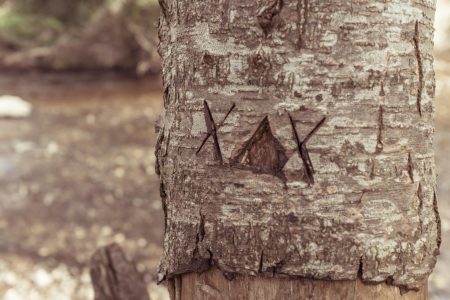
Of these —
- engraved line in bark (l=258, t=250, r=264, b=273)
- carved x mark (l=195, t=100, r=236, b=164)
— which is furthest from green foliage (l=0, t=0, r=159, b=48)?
engraved line in bark (l=258, t=250, r=264, b=273)

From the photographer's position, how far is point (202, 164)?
144cm

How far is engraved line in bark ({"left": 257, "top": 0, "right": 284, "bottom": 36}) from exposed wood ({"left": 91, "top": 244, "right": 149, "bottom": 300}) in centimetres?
157

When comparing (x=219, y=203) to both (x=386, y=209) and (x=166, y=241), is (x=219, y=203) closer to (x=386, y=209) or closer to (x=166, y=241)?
(x=166, y=241)

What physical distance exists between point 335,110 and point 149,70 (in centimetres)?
815

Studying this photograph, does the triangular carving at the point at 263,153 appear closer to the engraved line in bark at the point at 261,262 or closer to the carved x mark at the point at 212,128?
the carved x mark at the point at 212,128

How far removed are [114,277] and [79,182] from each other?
4717 millimetres

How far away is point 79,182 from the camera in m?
7.21

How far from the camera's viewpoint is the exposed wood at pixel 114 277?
103 inches

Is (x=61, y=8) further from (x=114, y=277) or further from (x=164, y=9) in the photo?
(x=164, y=9)

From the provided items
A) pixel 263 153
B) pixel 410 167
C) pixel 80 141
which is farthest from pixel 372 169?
pixel 80 141

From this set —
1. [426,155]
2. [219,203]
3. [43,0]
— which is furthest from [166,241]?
[43,0]

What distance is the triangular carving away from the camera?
1.37 m

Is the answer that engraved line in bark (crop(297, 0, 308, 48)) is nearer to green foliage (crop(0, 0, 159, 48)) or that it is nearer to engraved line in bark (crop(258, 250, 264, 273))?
engraved line in bark (crop(258, 250, 264, 273))

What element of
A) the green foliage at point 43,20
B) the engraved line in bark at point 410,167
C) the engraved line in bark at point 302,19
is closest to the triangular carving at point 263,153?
the engraved line in bark at point 302,19
